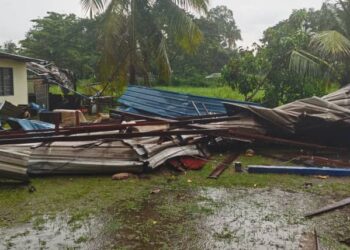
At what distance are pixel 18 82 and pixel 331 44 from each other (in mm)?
11810

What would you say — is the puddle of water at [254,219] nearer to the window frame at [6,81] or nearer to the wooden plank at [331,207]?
the wooden plank at [331,207]

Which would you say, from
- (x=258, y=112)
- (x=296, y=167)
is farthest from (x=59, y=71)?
(x=296, y=167)

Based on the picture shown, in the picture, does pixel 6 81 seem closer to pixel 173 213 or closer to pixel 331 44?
pixel 331 44

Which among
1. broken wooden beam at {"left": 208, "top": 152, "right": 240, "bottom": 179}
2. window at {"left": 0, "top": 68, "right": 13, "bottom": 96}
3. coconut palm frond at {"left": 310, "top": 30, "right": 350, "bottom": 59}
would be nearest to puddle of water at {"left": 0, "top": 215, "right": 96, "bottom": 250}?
broken wooden beam at {"left": 208, "top": 152, "right": 240, "bottom": 179}

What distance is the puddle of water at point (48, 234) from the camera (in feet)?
13.3

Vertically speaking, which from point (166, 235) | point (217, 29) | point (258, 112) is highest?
point (217, 29)

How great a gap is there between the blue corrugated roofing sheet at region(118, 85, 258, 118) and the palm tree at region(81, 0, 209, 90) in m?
2.52

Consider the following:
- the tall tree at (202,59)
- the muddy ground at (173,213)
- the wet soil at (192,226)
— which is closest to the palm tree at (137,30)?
the muddy ground at (173,213)

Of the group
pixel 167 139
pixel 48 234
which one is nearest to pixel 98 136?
pixel 167 139

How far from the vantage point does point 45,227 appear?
14.8ft

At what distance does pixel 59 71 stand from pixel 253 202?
46.8 feet

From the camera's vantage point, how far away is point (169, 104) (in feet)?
38.4

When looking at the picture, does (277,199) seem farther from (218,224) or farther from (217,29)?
(217,29)

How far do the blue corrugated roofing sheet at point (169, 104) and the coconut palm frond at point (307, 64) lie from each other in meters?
2.29
